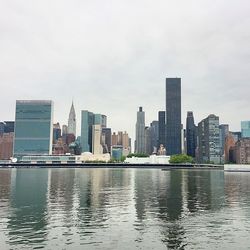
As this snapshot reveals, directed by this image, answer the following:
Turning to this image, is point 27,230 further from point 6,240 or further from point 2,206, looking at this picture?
point 2,206

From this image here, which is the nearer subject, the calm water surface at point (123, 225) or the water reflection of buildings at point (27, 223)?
the calm water surface at point (123, 225)

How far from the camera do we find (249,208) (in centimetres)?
7075

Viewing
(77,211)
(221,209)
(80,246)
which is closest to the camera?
(80,246)

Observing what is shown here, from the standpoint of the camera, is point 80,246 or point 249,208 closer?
point 80,246

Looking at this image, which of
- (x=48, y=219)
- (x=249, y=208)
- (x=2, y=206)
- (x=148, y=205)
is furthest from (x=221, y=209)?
(x=2, y=206)

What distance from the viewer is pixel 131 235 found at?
46.0 m

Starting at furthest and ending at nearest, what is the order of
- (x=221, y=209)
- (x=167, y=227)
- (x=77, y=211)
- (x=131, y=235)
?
(x=221, y=209)
(x=77, y=211)
(x=167, y=227)
(x=131, y=235)

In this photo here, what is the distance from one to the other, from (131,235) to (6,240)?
15822mm

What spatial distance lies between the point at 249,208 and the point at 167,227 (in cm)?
2775

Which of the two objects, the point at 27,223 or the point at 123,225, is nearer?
the point at 123,225

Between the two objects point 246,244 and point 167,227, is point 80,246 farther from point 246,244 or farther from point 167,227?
point 246,244

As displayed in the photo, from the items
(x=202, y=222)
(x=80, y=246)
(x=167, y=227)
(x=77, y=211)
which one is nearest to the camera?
(x=80, y=246)

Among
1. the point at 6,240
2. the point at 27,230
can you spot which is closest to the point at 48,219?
the point at 27,230

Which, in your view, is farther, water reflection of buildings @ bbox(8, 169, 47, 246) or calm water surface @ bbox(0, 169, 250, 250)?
water reflection of buildings @ bbox(8, 169, 47, 246)
